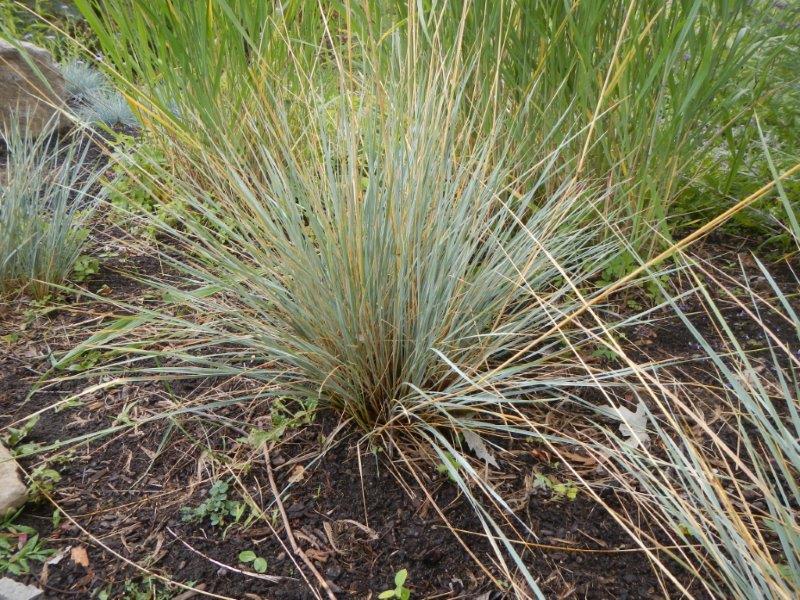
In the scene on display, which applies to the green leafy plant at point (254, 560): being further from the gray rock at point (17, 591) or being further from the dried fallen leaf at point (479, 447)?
the dried fallen leaf at point (479, 447)

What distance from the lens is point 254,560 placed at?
1319 millimetres

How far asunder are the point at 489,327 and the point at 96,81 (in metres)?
4.01

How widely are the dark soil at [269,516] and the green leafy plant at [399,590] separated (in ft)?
0.09

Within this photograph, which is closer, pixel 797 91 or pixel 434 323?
pixel 434 323

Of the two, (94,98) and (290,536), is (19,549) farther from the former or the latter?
(94,98)

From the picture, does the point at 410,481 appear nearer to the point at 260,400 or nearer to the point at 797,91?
the point at 260,400

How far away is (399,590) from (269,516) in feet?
1.08

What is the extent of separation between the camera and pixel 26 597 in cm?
126

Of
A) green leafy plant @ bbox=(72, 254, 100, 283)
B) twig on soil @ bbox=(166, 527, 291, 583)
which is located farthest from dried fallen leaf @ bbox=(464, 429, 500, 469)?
green leafy plant @ bbox=(72, 254, 100, 283)

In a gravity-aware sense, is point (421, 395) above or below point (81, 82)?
above

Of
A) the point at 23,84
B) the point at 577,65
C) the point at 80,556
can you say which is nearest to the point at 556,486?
the point at 80,556

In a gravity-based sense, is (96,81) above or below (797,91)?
below

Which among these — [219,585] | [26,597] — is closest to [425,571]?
[219,585]

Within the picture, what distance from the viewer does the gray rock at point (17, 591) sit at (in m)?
1.26
